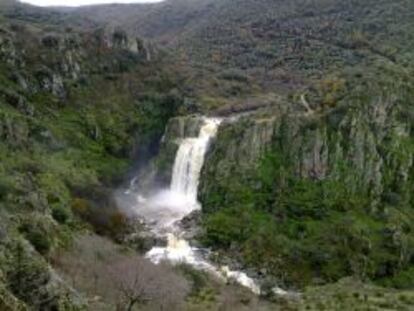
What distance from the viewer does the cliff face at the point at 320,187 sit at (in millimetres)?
88125

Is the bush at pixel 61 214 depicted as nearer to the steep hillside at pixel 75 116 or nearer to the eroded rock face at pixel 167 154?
the steep hillside at pixel 75 116

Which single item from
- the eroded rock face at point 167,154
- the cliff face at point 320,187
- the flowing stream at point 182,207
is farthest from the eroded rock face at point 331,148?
the eroded rock face at point 167,154

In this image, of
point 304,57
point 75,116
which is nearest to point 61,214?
point 75,116

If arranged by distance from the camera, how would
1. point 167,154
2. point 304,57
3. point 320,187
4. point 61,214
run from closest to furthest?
point 61,214, point 320,187, point 167,154, point 304,57

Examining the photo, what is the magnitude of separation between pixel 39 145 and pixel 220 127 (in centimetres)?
2447

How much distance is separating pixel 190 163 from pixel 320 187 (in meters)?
18.8

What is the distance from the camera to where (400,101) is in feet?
347

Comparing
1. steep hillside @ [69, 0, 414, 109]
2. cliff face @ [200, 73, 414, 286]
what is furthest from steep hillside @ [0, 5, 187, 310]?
cliff face @ [200, 73, 414, 286]

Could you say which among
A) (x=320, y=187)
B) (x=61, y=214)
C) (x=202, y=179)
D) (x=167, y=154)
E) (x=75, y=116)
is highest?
(x=75, y=116)

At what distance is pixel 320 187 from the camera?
316 feet

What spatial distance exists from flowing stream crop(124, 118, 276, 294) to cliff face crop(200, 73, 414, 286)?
8.50 ft

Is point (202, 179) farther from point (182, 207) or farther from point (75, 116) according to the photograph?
point (75, 116)

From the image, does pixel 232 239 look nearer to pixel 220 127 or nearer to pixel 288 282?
pixel 288 282

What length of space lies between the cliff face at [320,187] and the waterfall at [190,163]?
2.22m
